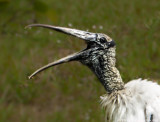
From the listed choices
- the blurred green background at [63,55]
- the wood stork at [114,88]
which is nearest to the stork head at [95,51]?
the wood stork at [114,88]

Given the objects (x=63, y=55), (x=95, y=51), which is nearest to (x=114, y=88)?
(x=95, y=51)

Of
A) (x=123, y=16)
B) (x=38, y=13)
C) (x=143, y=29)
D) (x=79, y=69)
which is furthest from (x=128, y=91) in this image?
(x=123, y=16)

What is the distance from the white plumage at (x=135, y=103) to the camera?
2738 millimetres

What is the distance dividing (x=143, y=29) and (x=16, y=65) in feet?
4.76

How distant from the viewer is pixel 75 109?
16.4ft

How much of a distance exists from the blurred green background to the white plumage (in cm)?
90

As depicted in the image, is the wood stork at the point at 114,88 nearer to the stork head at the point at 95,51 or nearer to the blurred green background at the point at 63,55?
the stork head at the point at 95,51

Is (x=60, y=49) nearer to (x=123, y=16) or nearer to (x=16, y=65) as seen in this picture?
(x=16, y=65)

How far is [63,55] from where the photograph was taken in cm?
452

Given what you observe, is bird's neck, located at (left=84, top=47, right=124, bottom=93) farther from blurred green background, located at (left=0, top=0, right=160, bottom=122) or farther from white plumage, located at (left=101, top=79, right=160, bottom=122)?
blurred green background, located at (left=0, top=0, right=160, bottom=122)

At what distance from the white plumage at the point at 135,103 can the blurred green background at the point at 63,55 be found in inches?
35.5

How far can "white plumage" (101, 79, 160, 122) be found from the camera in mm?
2738

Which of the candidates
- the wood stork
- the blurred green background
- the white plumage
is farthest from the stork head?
the blurred green background

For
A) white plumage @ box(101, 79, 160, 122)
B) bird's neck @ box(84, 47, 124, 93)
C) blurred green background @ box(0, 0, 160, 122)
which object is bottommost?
white plumage @ box(101, 79, 160, 122)
